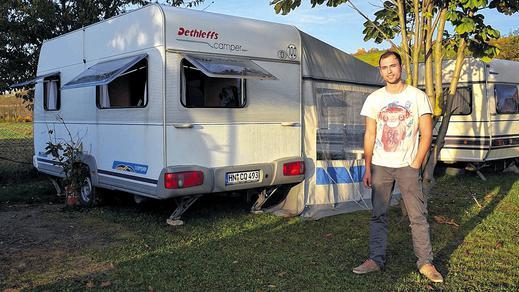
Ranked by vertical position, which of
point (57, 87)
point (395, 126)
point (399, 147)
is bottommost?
point (399, 147)

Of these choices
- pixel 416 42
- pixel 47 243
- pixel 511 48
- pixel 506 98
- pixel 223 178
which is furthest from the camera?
pixel 511 48

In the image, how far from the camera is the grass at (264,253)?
4477 mm

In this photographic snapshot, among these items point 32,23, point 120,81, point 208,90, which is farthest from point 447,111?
point 32,23

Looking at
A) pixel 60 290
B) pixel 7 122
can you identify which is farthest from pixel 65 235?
pixel 7 122

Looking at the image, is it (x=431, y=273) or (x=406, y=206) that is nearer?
(x=431, y=273)

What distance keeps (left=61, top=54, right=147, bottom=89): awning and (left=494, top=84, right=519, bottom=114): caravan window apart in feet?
28.4

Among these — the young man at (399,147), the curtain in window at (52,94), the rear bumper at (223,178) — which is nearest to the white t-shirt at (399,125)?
the young man at (399,147)

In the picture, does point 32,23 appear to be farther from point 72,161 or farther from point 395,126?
point 395,126

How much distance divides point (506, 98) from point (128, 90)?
9019 millimetres

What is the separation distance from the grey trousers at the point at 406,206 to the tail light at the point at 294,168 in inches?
94.6

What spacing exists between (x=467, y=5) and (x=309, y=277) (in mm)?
3382

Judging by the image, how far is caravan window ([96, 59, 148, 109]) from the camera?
6.34 m

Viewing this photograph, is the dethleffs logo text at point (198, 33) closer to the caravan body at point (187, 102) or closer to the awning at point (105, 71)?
the caravan body at point (187, 102)

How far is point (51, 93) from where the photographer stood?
885 cm
